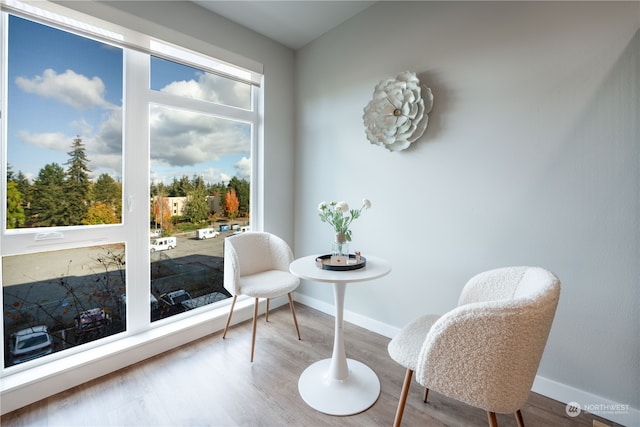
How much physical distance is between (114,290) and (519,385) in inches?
94.5

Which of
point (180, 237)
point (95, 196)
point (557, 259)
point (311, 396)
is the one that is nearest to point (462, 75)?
point (557, 259)

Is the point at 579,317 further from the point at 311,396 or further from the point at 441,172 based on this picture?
the point at 311,396

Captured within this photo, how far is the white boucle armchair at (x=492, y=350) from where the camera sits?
972mm

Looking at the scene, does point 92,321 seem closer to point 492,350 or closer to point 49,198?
point 49,198

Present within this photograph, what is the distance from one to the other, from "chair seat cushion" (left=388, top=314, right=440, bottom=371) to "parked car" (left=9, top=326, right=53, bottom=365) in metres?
2.09

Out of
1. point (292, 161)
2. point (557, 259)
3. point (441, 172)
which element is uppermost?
point (292, 161)

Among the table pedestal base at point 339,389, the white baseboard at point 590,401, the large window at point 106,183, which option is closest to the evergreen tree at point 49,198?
the large window at point 106,183

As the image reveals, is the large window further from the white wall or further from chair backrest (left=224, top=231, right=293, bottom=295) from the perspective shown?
the white wall

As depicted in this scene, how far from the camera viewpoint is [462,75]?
6.34 ft

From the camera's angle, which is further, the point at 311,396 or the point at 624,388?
the point at 311,396

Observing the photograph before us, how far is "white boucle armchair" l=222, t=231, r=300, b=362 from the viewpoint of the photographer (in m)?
2.07

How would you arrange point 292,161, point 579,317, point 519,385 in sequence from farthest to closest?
point 292,161 → point 579,317 → point 519,385

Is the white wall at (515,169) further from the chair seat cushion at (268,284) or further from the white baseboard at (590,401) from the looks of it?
the chair seat cushion at (268,284)

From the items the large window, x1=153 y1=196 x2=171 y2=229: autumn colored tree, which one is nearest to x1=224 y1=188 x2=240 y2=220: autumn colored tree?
the large window
